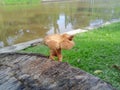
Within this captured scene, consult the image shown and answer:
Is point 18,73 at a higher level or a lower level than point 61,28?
higher

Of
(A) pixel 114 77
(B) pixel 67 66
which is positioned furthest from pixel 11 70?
(A) pixel 114 77

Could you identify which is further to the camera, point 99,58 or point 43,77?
point 99,58

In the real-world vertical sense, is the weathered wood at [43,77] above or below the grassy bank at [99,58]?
above

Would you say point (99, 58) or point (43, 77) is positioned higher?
point (43, 77)

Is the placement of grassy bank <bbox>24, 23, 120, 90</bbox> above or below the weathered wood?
below

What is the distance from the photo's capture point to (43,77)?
2098mm

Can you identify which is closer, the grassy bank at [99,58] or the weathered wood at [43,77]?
the weathered wood at [43,77]

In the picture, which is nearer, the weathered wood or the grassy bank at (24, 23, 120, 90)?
the weathered wood

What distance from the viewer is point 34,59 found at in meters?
2.49

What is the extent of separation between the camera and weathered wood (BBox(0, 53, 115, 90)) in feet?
6.29

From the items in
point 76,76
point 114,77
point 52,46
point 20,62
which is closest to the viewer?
point 76,76

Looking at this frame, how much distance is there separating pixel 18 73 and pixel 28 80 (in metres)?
0.17

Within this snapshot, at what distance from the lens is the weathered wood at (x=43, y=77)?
1918mm

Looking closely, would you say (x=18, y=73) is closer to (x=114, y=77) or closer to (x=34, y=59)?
(x=34, y=59)
